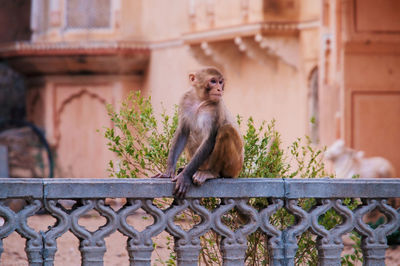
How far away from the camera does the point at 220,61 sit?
17500 mm

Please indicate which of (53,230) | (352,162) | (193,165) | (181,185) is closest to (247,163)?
(193,165)

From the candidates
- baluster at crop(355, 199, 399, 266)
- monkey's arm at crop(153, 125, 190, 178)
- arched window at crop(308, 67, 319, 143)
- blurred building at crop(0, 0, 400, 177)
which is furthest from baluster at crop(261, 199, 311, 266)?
arched window at crop(308, 67, 319, 143)

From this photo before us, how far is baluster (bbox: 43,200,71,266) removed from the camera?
Result: 15.3ft

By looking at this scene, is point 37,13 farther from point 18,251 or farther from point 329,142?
point 18,251

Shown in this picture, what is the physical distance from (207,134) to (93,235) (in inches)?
41.8

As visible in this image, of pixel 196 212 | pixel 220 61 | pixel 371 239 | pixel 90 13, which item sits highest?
pixel 90 13

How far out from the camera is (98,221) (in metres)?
12.7

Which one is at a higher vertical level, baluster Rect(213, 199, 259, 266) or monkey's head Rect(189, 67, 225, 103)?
monkey's head Rect(189, 67, 225, 103)

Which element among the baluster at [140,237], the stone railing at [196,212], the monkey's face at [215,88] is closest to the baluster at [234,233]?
the stone railing at [196,212]

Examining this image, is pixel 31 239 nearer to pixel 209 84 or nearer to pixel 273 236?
pixel 273 236

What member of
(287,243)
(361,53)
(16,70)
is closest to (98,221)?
(361,53)

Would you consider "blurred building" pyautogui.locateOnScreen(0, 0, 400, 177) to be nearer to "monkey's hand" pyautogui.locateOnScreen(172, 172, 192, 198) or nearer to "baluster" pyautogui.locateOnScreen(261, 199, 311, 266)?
"baluster" pyautogui.locateOnScreen(261, 199, 311, 266)

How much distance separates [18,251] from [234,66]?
26.4ft

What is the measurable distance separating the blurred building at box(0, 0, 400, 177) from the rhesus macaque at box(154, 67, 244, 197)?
1511mm
